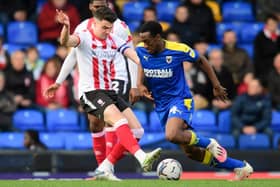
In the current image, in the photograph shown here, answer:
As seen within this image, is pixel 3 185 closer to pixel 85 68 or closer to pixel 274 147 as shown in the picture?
pixel 85 68

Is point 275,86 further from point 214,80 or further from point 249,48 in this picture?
point 214,80

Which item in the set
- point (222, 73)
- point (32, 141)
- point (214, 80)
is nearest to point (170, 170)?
point (214, 80)

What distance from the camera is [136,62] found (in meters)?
11.6

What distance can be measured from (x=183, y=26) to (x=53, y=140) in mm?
3438

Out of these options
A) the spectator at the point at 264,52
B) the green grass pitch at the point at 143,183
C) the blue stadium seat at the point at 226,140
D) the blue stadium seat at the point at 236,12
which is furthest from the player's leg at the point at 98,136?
the blue stadium seat at the point at 236,12

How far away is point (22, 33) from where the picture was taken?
59.5 feet

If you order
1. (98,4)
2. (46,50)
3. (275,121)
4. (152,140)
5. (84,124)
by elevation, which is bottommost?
(152,140)

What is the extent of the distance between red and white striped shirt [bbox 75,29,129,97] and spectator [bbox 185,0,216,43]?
20.7ft

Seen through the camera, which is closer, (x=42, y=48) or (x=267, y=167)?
(x=267, y=167)

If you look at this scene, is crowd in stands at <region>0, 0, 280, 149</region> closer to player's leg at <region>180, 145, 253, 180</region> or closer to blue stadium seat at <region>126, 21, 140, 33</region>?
blue stadium seat at <region>126, 21, 140, 33</region>

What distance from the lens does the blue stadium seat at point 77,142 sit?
15.8 meters

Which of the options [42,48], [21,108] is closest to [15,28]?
[42,48]

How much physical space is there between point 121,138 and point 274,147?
5.17 m

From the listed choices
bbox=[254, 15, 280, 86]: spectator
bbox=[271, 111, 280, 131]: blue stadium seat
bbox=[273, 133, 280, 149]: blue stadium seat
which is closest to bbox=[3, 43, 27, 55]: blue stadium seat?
bbox=[254, 15, 280, 86]: spectator
